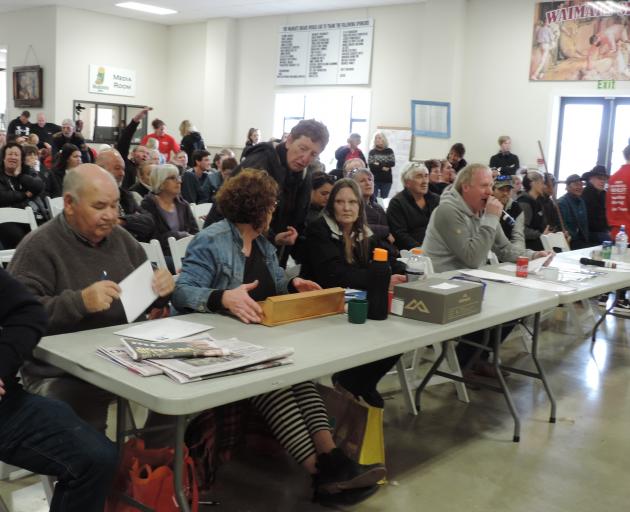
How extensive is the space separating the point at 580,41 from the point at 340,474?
8918 millimetres

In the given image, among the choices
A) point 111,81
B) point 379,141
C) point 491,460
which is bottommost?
point 491,460

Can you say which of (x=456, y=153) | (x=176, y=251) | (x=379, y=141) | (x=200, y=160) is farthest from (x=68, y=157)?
(x=456, y=153)

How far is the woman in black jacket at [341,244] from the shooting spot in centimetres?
309

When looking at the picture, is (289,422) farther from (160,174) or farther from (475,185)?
(160,174)

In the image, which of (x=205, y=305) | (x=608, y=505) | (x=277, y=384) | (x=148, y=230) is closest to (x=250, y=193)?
(x=205, y=305)

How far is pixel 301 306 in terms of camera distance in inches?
96.6

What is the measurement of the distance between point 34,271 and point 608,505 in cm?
212

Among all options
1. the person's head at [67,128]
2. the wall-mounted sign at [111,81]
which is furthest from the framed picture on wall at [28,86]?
the person's head at [67,128]

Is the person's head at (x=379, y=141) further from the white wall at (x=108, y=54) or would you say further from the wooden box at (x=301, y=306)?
the wooden box at (x=301, y=306)

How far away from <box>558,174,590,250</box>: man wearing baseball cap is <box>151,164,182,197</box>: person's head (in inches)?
162

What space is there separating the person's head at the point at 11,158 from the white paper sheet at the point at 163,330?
377 centimetres

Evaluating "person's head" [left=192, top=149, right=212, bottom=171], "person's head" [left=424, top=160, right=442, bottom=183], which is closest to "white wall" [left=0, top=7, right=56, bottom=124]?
"person's head" [left=192, top=149, right=212, bottom=171]

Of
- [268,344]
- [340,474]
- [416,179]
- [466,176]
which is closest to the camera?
[268,344]

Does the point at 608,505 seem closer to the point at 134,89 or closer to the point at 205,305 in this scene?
the point at 205,305
